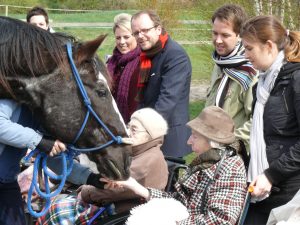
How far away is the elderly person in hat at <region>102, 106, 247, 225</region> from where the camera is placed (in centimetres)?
277

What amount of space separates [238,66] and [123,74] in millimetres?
1186

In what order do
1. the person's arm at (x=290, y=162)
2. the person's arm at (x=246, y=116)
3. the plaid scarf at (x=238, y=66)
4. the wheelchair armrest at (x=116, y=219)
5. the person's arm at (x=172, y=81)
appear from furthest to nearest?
the person's arm at (x=172, y=81) < the plaid scarf at (x=238, y=66) < the person's arm at (x=246, y=116) < the wheelchair armrest at (x=116, y=219) < the person's arm at (x=290, y=162)

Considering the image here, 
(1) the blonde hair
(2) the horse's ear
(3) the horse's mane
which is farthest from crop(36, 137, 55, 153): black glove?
(1) the blonde hair

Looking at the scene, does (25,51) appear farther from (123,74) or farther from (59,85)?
(123,74)

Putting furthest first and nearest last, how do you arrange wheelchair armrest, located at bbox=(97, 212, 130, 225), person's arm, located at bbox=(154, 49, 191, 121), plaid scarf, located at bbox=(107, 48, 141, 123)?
plaid scarf, located at bbox=(107, 48, 141, 123) → person's arm, located at bbox=(154, 49, 191, 121) → wheelchair armrest, located at bbox=(97, 212, 130, 225)

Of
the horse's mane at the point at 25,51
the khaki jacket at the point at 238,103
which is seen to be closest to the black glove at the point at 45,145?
the horse's mane at the point at 25,51

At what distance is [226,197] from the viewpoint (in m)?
2.78

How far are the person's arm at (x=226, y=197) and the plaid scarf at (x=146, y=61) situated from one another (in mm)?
1574

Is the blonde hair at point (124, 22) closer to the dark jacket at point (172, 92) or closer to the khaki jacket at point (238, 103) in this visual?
the dark jacket at point (172, 92)

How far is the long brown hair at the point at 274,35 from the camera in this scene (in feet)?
9.36

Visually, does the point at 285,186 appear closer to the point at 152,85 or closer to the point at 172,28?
the point at 152,85

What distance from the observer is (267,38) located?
2857 millimetres

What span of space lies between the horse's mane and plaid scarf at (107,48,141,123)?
5.99ft

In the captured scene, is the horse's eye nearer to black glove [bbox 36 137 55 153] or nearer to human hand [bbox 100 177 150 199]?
black glove [bbox 36 137 55 153]
